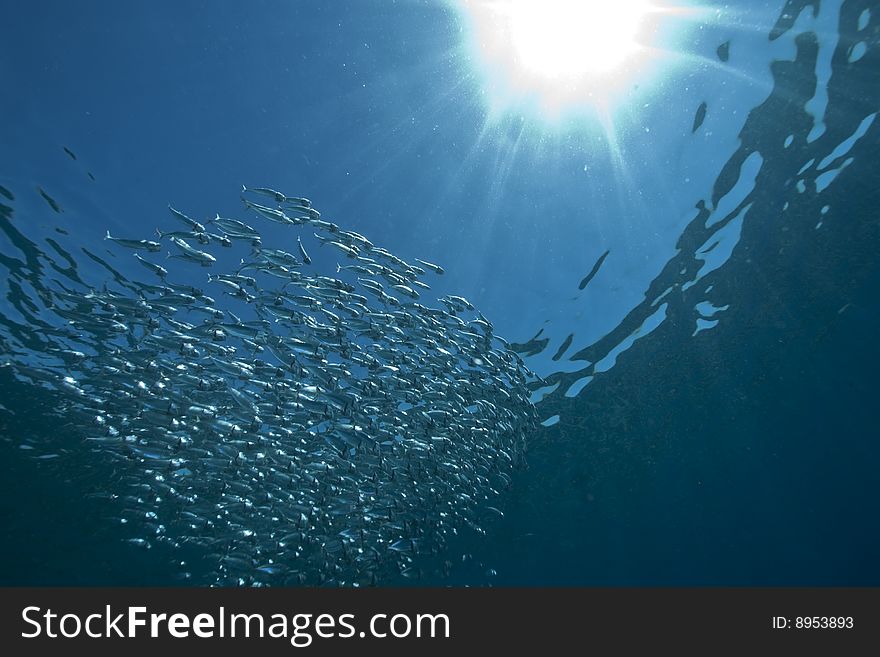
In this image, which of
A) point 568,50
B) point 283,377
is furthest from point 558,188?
point 283,377

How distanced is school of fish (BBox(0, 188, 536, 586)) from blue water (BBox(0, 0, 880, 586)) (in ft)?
3.64

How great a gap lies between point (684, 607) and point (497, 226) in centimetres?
782

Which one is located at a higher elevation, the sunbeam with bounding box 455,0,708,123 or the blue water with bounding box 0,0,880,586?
the sunbeam with bounding box 455,0,708,123

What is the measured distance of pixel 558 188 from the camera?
1049 cm

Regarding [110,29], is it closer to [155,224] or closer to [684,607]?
[155,224]

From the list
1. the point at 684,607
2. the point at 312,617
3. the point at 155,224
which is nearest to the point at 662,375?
the point at 684,607

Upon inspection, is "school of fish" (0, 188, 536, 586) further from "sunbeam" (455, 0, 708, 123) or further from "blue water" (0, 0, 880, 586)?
"sunbeam" (455, 0, 708, 123)

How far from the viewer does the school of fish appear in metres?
7.94

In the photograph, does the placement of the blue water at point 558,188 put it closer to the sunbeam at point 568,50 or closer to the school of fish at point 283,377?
the sunbeam at point 568,50

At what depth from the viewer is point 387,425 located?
9.71 m

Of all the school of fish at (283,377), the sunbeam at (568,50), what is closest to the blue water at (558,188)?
the sunbeam at (568,50)

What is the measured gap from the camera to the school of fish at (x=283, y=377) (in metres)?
7.94

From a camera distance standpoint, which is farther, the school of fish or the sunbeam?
the school of fish

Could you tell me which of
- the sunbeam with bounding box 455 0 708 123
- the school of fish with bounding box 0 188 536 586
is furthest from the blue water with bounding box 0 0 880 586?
the school of fish with bounding box 0 188 536 586
